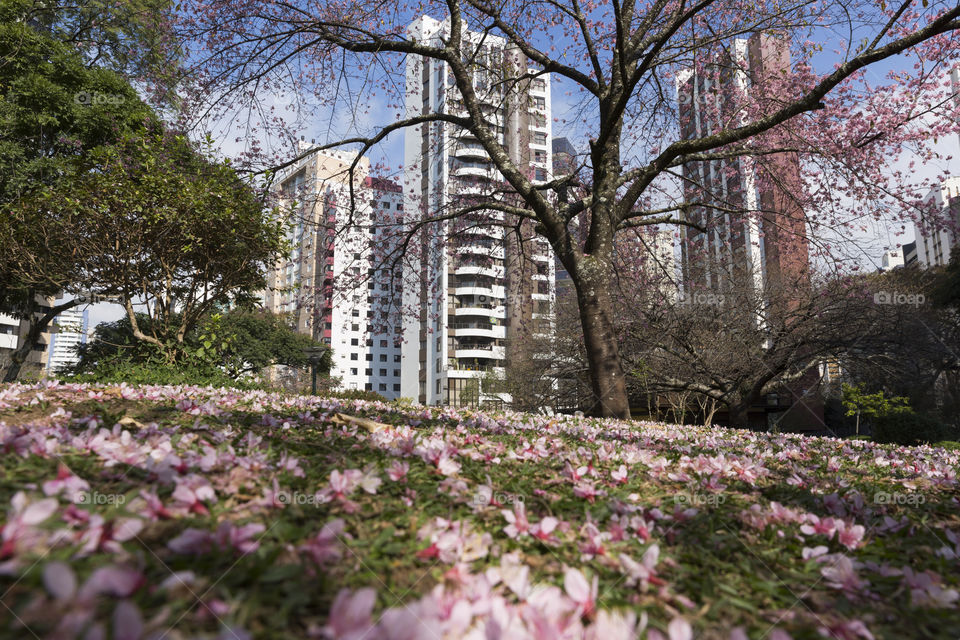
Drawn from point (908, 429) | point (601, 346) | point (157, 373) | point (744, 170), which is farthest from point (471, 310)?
point (601, 346)

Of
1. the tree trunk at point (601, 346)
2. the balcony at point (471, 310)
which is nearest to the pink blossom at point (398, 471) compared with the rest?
the tree trunk at point (601, 346)

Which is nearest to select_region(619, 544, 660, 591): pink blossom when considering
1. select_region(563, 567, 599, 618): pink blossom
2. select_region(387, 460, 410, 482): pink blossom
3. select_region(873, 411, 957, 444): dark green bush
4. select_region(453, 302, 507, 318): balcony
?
select_region(563, 567, 599, 618): pink blossom

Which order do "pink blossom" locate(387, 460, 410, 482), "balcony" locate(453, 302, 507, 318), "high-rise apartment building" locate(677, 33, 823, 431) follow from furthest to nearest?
"balcony" locate(453, 302, 507, 318) < "high-rise apartment building" locate(677, 33, 823, 431) < "pink blossom" locate(387, 460, 410, 482)

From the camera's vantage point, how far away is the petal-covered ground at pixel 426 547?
1019 mm

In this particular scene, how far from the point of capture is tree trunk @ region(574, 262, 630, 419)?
7590 millimetres

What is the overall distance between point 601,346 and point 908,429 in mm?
10873

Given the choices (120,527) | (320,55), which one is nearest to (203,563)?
(120,527)

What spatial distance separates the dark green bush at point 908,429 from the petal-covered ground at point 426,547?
13.1 metres

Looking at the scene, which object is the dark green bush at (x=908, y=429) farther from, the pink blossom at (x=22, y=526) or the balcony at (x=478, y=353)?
the balcony at (x=478, y=353)

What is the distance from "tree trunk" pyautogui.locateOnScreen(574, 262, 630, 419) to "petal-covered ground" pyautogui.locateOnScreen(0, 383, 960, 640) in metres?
4.71

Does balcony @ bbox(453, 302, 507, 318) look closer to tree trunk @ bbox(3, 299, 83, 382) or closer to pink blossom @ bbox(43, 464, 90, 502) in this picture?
tree trunk @ bbox(3, 299, 83, 382)

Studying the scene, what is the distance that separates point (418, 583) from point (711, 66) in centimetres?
1056

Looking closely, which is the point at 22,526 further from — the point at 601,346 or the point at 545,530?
the point at 601,346

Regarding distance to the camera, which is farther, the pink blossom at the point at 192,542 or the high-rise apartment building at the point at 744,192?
the high-rise apartment building at the point at 744,192
